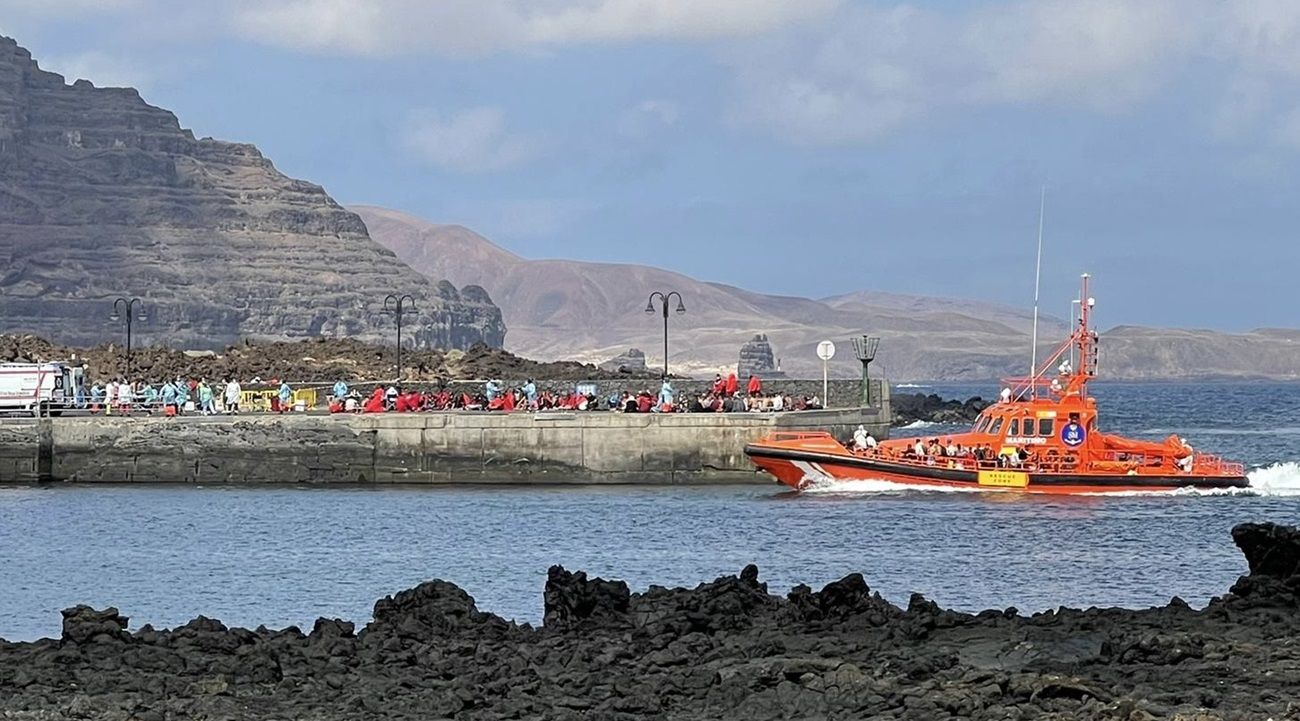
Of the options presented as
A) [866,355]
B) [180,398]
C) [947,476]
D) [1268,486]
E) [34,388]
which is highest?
[866,355]

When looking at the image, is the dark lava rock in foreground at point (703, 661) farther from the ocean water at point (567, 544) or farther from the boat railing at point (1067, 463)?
the boat railing at point (1067, 463)

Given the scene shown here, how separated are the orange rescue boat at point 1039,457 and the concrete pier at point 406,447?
12.7 feet

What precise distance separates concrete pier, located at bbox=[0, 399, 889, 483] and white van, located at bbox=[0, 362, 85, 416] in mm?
5887

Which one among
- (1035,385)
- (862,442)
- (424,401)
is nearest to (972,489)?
(1035,385)

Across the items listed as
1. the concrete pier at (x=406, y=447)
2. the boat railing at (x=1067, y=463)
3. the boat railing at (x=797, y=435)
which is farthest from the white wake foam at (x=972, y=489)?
the concrete pier at (x=406, y=447)

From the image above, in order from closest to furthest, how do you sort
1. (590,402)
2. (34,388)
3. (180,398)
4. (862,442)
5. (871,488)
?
1. (871,488)
2. (862,442)
3. (590,402)
4. (180,398)
5. (34,388)

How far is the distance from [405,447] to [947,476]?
1452 cm

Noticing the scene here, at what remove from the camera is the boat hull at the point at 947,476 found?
149 ft

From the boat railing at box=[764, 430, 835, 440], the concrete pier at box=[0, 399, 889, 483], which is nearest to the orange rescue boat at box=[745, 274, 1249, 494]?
the boat railing at box=[764, 430, 835, 440]

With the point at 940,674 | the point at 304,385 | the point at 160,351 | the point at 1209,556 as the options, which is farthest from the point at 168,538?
the point at 160,351

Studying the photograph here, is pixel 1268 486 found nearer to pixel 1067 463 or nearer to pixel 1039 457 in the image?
pixel 1067 463

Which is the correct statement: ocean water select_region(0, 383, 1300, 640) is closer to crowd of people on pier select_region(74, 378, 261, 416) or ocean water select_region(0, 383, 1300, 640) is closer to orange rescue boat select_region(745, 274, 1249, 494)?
orange rescue boat select_region(745, 274, 1249, 494)

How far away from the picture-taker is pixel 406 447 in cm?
5272

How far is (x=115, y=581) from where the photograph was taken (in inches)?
1254
